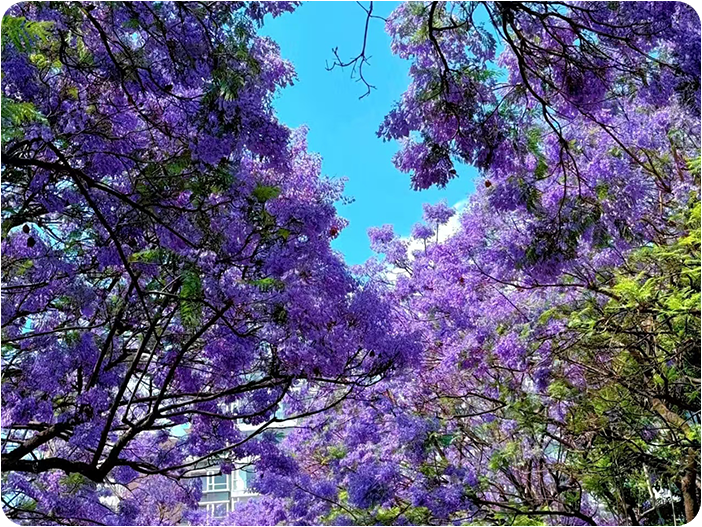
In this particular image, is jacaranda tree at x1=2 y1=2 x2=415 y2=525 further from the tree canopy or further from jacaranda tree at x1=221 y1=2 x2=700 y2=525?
jacaranda tree at x1=221 y1=2 x2=700 y2=525

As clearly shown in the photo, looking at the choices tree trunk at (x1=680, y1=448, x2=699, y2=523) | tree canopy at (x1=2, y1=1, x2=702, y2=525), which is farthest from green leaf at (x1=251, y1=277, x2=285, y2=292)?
tree trunk at (x1=680, y1=448, x2=699, y2=523)

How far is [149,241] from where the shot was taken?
493 centimetres

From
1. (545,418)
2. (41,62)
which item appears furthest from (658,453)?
(41,62)

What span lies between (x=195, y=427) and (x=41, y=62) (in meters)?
3.44

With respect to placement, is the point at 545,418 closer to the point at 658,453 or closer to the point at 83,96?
the point at 658,453

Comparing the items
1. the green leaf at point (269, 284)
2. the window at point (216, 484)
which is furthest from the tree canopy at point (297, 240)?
the window at point (216, 484)

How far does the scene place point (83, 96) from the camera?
14.3ft

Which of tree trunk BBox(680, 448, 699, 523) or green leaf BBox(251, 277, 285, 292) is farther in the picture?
tree trunk BBox(680, 448, 699, 523)

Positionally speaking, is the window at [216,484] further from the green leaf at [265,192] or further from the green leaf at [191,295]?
the green leaf at [191,295]

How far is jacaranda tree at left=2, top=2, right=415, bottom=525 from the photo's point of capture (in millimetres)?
4070

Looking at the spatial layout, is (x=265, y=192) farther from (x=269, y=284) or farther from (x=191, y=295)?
(x=191, y=295)

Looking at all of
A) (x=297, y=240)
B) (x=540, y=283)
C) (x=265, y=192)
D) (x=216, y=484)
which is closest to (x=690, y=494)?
(x=540, y=283)

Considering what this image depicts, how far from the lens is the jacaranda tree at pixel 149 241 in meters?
4.07

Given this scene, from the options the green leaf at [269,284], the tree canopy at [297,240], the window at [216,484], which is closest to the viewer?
the tree canopy at [297,240]
